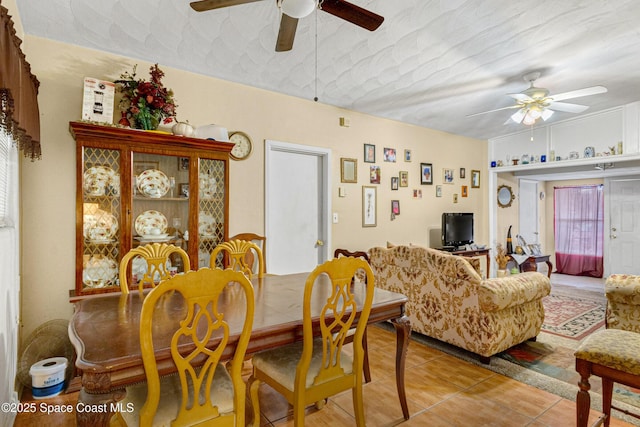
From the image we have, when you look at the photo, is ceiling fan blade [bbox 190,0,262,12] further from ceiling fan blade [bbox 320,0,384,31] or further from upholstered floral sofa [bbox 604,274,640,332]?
upholstered floral sofa [bbox 604,274,640,332]

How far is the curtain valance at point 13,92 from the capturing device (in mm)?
1233

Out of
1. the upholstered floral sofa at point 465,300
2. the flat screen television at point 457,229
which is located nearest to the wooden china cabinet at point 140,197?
the upholstered floral sofa at point 465,300

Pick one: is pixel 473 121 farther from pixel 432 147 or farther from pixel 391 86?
pixel 391 86

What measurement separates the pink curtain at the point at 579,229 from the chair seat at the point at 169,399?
7825 millimetres

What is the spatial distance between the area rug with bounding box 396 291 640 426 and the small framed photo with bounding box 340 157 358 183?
205 cm

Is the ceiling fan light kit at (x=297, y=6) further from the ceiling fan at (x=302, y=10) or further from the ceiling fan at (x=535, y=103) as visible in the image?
the ceiling fan at (x=535, y=103)

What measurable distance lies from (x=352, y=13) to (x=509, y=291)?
2.27 m

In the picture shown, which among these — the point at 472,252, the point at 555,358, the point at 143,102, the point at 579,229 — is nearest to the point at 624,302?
the point at 555,358

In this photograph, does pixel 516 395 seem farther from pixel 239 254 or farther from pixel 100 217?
pixel 100 217

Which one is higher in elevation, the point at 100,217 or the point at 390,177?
the point at 390,177

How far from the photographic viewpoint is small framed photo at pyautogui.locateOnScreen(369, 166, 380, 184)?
15.4 ft

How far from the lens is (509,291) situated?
2.65 metres

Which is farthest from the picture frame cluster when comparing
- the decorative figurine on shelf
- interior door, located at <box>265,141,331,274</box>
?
the decorative figurine on shelf

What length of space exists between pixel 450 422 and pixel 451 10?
287 cm
